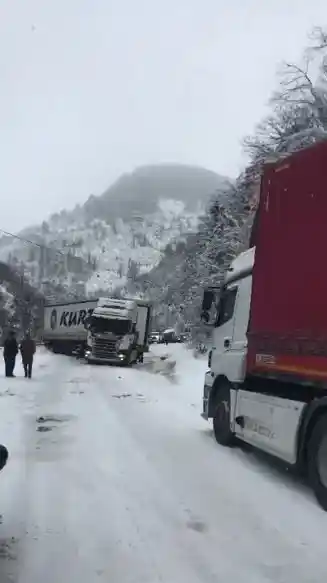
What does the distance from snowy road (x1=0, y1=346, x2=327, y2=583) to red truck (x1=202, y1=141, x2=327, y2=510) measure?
595mm

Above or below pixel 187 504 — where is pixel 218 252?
above

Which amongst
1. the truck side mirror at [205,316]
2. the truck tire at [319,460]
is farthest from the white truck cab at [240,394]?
the truck tire at [319,460]

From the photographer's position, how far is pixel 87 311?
39.2m

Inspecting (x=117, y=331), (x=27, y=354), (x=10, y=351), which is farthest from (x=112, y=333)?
(x=10, y=351)

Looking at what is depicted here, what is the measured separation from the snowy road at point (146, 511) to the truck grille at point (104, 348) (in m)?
19.6

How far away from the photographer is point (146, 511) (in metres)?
6.12

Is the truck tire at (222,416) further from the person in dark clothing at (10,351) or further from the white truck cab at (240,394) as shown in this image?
the person in dark clothing at (10,351)

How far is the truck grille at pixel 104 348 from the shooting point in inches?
1237

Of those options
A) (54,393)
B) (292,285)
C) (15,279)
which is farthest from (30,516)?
(15,279)

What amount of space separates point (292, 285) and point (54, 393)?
11291mm

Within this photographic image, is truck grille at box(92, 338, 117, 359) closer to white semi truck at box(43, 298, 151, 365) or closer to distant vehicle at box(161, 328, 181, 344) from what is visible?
white semi truck at box(43, 298, 151, 365)

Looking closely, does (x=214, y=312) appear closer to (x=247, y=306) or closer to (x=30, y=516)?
(x=247, y=306)

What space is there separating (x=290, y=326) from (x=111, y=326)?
25.0m

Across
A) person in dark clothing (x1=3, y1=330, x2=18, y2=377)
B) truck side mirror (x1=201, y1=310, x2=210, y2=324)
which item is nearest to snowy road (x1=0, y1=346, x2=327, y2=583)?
truck side mirror (x1=201, y1=310, x2=210, y2=324)
